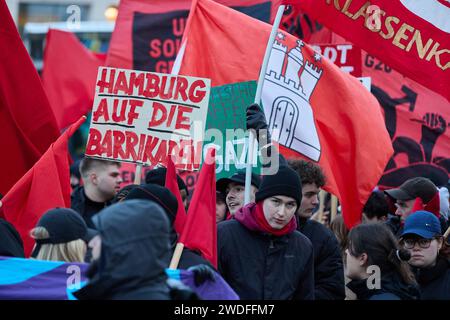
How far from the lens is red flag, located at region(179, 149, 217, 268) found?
571 centimetres

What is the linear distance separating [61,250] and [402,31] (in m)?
2.94

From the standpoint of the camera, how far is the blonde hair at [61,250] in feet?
18.2

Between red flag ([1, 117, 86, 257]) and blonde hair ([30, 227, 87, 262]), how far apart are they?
1.13m

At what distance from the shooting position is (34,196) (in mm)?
6719

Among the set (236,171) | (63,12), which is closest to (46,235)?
(236,171)

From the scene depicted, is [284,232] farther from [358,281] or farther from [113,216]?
[113,216]

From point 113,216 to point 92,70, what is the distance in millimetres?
9863

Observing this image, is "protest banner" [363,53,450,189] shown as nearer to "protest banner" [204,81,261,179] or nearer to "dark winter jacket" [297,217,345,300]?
"protest banner" [204,81,261,179]

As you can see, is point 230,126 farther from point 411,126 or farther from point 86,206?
point 411,126

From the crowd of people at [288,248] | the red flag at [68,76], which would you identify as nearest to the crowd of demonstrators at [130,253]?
the crowd of people at [288,248]

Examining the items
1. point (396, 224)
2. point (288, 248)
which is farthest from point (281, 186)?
point (396, 224)

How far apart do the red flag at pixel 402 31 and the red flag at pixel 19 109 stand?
2.08m

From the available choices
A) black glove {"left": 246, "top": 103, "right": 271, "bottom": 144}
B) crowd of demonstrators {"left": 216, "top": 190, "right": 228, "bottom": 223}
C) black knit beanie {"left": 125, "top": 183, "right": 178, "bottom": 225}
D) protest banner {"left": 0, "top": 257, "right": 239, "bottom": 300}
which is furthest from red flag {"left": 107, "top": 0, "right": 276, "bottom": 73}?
protest banner {"left": 0, "top": 257, "right": 239, "bottom": 300}
